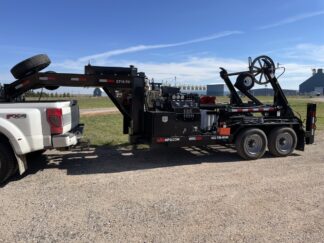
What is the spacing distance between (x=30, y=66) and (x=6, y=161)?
88.7 inches

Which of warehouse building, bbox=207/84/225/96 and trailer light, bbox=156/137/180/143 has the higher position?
warehouse building, bbox=207/84/225/96

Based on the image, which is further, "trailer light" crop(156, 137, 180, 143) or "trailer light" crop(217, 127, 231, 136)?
"trailer light" crop(217, 127, 231, 136)

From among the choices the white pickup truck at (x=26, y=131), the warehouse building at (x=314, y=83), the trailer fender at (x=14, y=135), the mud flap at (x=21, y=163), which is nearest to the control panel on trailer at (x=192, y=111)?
the white pickup truck at (x=26, y=131)

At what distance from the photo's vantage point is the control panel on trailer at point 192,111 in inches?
299

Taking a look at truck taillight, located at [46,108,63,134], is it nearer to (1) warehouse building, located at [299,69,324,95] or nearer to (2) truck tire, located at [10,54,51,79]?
(2) truck tire, located at [10,54,51,79]

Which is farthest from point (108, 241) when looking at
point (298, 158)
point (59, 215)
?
point (298, 158)

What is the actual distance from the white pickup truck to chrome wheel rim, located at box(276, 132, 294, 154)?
542cm

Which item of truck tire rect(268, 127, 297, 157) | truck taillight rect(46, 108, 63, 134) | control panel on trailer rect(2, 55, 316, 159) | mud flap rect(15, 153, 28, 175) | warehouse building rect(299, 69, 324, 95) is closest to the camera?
mud flap rect(15, 153, 28, 175)

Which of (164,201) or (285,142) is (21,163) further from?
(285,142)

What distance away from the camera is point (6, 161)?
6078mm

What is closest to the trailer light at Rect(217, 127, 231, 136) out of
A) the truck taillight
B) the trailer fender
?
the truck taillight

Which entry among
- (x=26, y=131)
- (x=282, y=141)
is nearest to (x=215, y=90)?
(x=282, y=141)

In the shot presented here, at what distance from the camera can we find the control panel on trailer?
7.61m

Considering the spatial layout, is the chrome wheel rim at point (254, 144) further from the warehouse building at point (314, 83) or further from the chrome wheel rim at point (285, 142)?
the warehouse building at point (314, 83)
